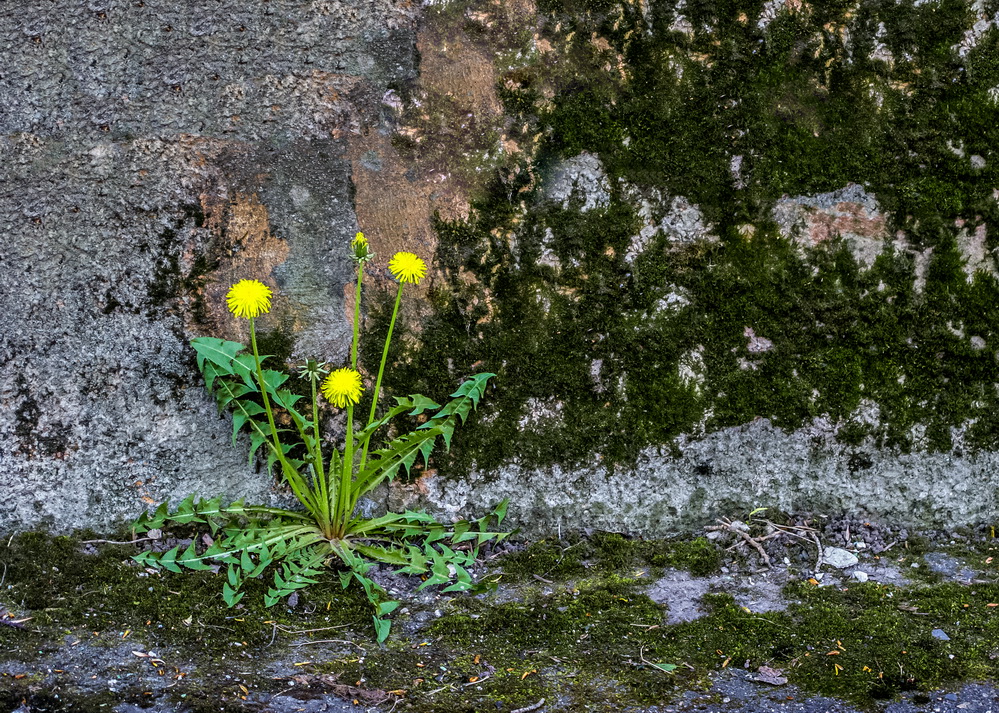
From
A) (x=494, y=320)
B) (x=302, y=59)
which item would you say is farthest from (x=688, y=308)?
(x=302, y=59)

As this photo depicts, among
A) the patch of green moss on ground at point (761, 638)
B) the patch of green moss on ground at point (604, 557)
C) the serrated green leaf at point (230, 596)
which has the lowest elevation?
the patch of green moss on ground at point (761, 638)

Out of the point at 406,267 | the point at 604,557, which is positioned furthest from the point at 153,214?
the point at 604,557

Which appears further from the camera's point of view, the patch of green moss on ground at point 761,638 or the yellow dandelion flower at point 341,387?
the yellow dandelion flower at point 341,387

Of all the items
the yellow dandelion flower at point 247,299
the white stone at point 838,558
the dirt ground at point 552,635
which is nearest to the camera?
the dirt ground at point 552,635

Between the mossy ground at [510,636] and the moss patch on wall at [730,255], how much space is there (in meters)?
0.54

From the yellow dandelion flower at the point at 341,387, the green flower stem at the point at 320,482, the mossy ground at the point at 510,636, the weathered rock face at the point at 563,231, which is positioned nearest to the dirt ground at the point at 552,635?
the mossy ground at the point at 510,636

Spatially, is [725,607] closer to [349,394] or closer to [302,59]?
[349,394]

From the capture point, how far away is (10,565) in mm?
2557

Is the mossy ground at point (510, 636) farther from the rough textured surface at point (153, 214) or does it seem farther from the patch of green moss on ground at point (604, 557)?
the rough textured surface at point (153, 214)

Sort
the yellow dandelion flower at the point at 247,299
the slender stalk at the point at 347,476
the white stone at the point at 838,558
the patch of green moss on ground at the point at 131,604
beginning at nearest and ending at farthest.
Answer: the patch of green moss on ground at the point at 131,604 < the yellow dandelion flower at the point at 247,299 < the slender stalk at the point at 347,476 < the white stone at the point at 838,558

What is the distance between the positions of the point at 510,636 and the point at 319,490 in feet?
2.75

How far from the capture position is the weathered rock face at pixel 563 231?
276cm

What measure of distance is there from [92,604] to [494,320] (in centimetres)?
161

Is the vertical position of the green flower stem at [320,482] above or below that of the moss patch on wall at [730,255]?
below
